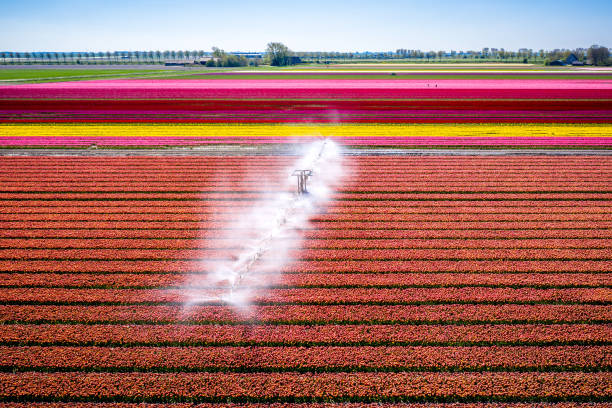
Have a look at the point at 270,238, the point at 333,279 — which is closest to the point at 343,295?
the point at 333,279

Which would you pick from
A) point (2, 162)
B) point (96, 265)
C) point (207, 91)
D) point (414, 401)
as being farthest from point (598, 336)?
point (207, 91)

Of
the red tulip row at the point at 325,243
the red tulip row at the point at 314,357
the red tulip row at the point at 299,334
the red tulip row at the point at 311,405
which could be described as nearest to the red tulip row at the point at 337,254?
the red tulip row at the point at 325,243

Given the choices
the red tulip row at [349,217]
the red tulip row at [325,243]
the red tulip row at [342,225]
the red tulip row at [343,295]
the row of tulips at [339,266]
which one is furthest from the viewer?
the red tulip row at [349,217]

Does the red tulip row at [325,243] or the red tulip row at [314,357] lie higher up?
the red tulip row at [325,243]

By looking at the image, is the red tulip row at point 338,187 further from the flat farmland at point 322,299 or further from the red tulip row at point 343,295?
the red tulip row at point 343,295

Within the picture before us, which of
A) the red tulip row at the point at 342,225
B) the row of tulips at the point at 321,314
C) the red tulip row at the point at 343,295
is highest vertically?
the red tulip row at the point at 342,225

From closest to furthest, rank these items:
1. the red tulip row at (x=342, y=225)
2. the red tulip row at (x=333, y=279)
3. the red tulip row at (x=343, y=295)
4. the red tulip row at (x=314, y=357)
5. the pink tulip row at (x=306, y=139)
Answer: the red tulip row at (x=314, y=357) < the red tulip row at (x=343, y=295) < the red tulip row at (x=333, y=279) < the red tulip row at (x=342, y=225) < the pink tulip row at (x=306, y=139)
